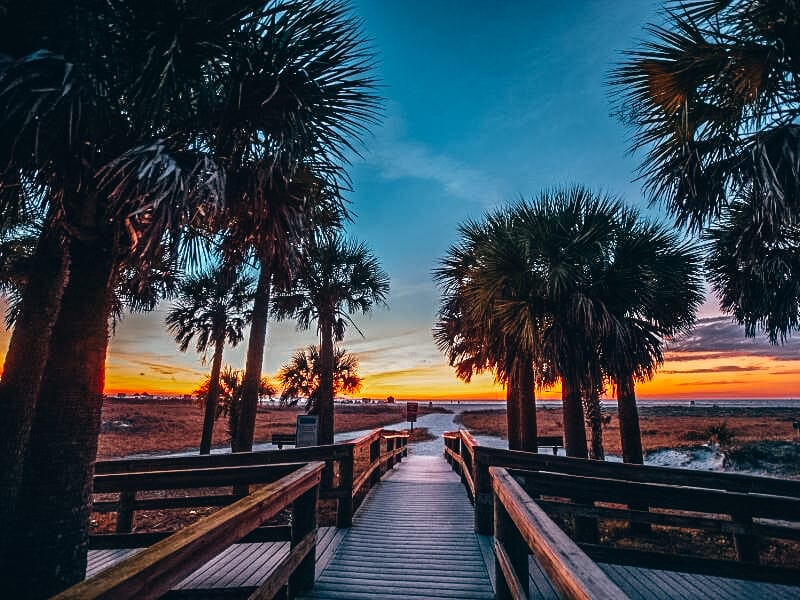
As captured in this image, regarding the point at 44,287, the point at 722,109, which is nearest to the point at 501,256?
the point at 722,109

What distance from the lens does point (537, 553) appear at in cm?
192

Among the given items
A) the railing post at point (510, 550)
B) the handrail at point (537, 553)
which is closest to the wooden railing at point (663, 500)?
the railing post at point (510, 550)

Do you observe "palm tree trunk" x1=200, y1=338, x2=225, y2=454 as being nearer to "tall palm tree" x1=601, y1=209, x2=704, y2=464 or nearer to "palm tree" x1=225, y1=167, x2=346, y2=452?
"palm tree" x1=225, y1=167, x2=346, y2=452

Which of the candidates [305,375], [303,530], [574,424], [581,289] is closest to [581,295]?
[581,289]

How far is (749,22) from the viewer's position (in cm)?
515

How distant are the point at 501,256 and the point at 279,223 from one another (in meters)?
5.11

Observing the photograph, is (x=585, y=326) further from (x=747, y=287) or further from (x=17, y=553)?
(x=17, y=553)

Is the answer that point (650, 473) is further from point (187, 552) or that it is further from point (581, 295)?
point (187, 552)

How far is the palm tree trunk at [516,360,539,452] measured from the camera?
1018cm

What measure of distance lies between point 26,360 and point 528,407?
939 centimetres

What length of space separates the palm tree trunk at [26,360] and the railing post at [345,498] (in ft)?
11.5

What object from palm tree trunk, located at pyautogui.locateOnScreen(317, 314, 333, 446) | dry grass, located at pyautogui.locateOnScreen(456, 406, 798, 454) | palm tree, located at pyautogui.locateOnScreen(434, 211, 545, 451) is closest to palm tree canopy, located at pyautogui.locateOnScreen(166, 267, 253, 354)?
palm tree trunk, located at pyautogui.locateOnScreen(317, 314, 333, 446)

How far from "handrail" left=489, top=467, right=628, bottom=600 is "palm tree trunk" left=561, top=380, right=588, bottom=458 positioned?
5151 millimetres

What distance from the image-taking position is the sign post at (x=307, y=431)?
11.6 m
